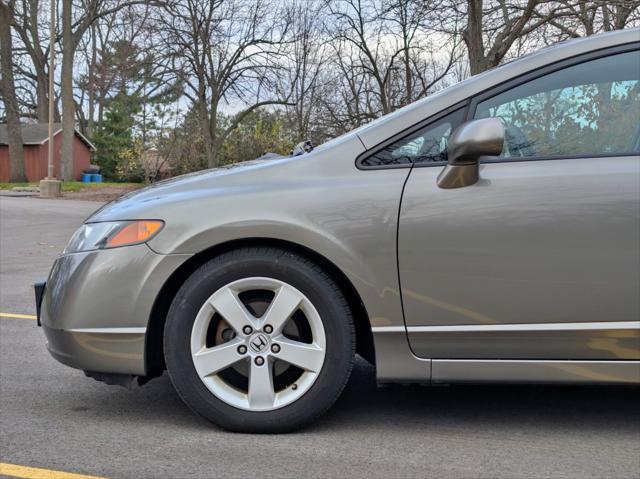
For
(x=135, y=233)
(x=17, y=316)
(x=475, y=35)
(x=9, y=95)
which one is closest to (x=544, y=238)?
(x=135, y=233)

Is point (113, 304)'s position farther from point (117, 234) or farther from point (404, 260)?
point (404, 260)

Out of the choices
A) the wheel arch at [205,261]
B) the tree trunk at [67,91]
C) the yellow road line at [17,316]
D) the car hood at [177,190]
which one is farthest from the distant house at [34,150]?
the wheel arch at [205,261]

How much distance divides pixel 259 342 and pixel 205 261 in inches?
16.9

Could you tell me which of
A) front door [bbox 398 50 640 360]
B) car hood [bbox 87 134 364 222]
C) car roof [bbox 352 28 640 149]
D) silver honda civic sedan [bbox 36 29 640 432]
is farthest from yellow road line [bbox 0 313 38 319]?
front door [bbox 398 50 640 360]

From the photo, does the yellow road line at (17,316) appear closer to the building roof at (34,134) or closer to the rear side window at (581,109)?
the rear side window at (581,109)

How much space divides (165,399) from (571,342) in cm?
201

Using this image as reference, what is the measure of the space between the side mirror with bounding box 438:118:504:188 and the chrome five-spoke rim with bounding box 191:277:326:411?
2.63ft

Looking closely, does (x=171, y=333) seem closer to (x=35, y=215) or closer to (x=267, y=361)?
(x=267, y=361)

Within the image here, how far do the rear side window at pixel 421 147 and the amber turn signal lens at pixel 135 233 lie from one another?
95 cm

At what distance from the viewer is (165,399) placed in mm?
3619

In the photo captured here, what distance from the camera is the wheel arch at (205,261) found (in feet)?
9.91

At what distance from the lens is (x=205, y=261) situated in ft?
10.1

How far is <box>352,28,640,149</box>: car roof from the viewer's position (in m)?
2.99

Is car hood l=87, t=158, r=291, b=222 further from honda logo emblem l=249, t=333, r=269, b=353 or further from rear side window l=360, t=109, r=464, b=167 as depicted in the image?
honda logo emblem l=249, t=333, r=269, b=353
